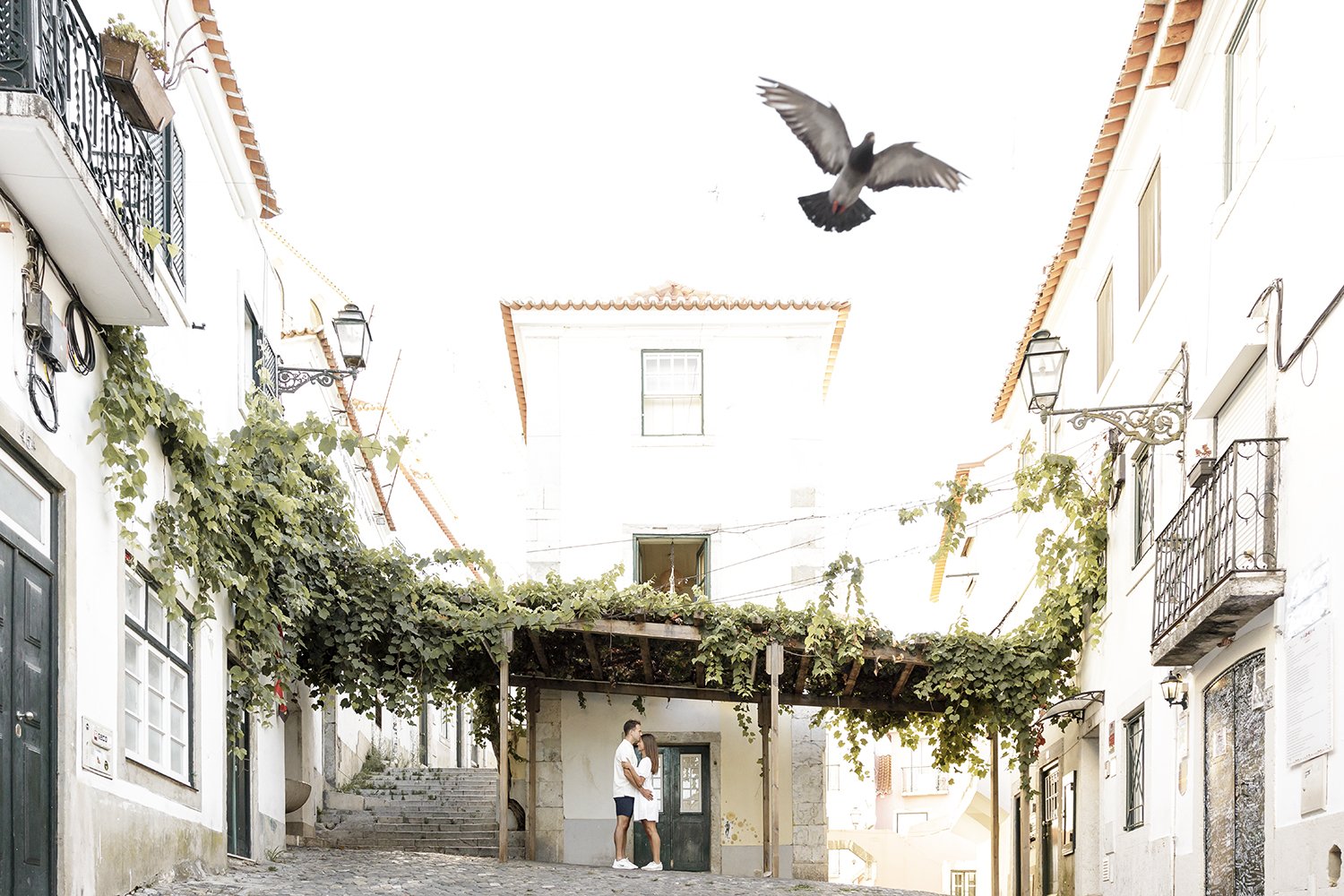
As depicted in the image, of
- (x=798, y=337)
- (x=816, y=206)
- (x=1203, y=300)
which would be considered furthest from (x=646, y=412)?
(x=816, y=206)

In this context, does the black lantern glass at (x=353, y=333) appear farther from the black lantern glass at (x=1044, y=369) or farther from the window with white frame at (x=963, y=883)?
the window with white frame at (x=963, y=883)

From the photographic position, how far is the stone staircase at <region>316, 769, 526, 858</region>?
685 inches

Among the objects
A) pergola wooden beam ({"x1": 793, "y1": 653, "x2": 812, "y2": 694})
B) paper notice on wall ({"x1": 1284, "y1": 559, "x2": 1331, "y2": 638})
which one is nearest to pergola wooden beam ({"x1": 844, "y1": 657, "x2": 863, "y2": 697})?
pergola wooden beam ({"x1": 793, "y1": 653, "x2": 812, "y2": 694})

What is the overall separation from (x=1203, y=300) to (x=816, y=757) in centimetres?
925

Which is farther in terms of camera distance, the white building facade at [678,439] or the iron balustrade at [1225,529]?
the white building facade at [678,439]

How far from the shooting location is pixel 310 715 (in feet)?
57.3

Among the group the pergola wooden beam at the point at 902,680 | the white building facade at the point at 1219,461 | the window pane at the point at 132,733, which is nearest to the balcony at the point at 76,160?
the window pane at the point at 132,733

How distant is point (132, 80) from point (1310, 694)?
23.0ft

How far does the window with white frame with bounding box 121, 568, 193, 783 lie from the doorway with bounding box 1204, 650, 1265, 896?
6624mm

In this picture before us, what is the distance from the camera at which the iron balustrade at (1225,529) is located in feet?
30.7

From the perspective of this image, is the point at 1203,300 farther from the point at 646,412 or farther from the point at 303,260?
the point at 303,260

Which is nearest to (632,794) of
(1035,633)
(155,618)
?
(1035,633)

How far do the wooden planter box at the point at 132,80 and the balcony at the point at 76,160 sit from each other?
0.12 meters

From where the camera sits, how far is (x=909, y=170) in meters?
7.56
